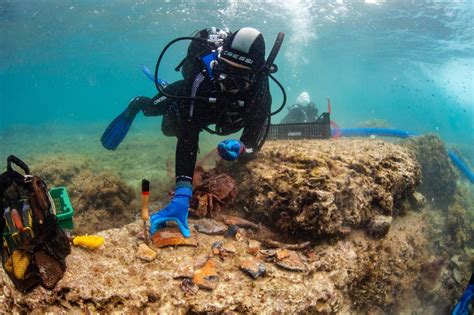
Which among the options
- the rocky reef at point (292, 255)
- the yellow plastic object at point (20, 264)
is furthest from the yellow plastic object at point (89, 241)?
the yellow plastic object at point (20, 264)

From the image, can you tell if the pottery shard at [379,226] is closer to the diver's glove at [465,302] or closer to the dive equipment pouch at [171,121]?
the diver's glove at [465,302]

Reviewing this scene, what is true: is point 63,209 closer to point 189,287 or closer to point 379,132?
point 189,287

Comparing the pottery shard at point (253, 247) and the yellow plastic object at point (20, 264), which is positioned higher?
the yellow plastic object at point (20, 264)

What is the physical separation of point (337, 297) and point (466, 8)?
2650cm

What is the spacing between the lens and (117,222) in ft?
16.9

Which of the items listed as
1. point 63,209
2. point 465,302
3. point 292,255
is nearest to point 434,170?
point 465,302

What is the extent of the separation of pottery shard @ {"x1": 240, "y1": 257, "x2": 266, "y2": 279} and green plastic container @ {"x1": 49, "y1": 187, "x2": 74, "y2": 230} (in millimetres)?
2136

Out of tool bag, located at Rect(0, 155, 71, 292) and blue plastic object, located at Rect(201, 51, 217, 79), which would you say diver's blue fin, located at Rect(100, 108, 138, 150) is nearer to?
blue plastic object, located at Rect(201, 51, 217, 79)

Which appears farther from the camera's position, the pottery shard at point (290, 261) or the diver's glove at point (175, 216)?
the diver's glove at point (175, 216)

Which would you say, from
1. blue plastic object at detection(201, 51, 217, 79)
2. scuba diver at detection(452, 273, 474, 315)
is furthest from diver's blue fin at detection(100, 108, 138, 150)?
scuba diver at detection(452, 273, 474, 315)

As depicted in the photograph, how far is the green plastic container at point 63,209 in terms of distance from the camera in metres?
3.48

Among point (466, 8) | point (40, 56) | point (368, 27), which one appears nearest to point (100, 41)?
point (40, 56)

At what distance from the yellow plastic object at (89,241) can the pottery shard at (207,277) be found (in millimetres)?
1100

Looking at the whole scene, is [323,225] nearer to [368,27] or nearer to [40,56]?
[368,27]
